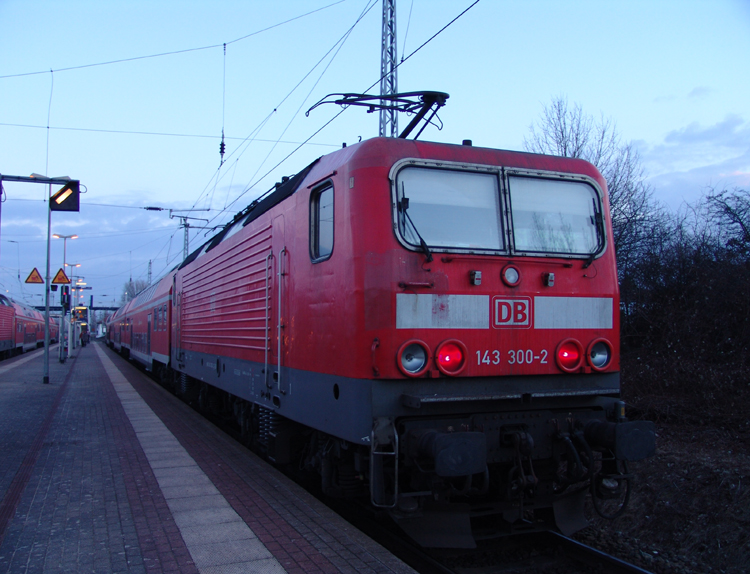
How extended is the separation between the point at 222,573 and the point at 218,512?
4.58 ft

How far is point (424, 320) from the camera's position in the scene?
471cm

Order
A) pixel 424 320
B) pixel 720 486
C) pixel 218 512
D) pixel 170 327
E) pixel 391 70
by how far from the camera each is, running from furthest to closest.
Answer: pixel 170 327
pixel 391 70
pixel 720 486
pixel 218 512
pixel 424 320

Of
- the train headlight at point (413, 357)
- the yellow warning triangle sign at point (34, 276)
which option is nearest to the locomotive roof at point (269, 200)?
the train headlight at point (413, 357)

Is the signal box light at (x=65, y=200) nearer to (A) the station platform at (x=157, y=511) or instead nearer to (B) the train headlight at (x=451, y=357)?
(A) the station platform at (x=157, y=511)

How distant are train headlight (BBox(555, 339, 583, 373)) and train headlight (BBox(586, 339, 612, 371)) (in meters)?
0.10

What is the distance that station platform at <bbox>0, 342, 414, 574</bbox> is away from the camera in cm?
433

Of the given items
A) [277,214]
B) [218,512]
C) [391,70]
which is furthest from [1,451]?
[391,70]

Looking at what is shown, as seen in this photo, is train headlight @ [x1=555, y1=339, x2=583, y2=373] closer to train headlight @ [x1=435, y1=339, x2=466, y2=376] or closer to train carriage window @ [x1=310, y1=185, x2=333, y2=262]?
train headlight @ [x1=435, y1=339, x2=466, y2=376]

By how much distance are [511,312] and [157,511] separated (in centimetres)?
362

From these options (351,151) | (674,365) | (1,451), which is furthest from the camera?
(674,365)

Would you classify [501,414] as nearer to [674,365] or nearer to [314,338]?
[314,338]

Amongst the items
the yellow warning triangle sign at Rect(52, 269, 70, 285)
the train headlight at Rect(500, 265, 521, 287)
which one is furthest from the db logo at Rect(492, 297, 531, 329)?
the yellow warning triangle sign at Rect(52, 269, 70, 285)

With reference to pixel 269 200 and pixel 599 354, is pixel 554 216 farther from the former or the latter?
pixel 269 200

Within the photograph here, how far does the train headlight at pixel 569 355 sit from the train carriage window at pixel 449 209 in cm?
100
